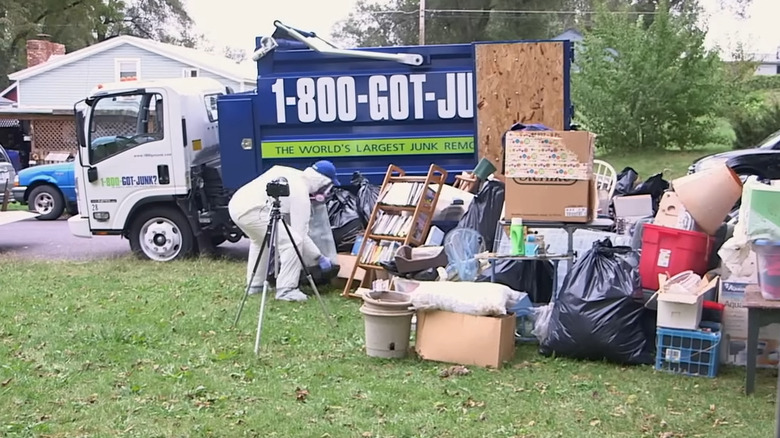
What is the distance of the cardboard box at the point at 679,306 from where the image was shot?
202 inches

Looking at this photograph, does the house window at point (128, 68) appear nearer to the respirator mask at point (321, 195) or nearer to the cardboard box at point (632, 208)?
the respirator mask at point (321, 195)

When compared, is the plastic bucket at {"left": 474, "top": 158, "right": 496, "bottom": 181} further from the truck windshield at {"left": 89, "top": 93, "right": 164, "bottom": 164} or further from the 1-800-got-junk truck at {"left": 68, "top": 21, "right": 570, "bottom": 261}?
the truck windshield at {"left": 89, "top": 93, "right": 164, "bottom": 164}

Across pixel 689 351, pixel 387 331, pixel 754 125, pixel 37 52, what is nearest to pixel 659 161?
pixel 754 125

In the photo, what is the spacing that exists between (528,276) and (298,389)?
8.04 feet

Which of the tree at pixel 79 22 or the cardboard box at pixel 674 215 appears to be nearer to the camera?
the cardboard box at pixel 674 215

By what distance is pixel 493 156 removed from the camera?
8.91 metres

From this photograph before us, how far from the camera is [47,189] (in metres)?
15.5

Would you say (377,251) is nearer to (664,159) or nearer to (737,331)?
(737,331)

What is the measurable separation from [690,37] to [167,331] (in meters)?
16.4

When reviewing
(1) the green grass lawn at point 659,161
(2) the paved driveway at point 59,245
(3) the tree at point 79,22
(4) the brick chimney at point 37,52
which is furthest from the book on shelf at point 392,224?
(3) the tree at point 79,22

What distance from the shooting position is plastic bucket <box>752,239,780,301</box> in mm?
4711

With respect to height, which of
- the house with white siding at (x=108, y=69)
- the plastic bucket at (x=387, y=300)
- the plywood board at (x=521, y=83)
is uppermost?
the house with white siding at (x=108, y=69)

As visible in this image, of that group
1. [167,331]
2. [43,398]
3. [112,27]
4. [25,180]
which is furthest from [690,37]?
[112,27]

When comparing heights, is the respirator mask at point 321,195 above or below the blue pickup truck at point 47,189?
above
